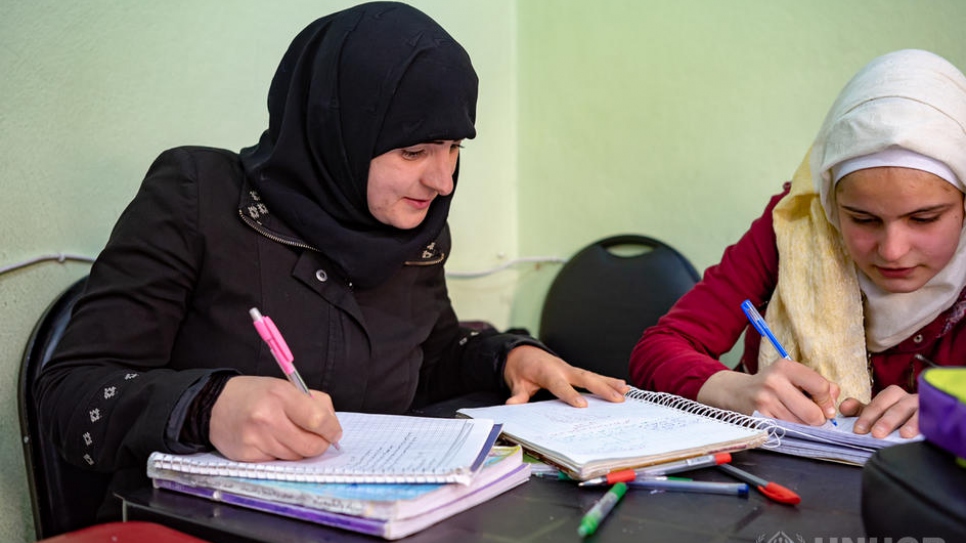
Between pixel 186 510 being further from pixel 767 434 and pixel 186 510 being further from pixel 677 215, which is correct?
pixel 677 215

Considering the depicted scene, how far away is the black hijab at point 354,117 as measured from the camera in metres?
1.07

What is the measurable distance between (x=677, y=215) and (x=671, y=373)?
2.87ft

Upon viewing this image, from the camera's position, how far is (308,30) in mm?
1159

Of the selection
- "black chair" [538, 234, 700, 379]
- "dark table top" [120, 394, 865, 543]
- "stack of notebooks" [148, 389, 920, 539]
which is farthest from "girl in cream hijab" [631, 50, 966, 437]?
"black chair" [538, 234, 700, 379]

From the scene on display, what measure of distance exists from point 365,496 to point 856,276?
102 centimetres

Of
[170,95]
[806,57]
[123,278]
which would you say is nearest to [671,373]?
[123,278]

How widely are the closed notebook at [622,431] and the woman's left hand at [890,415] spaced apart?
12 centimetres

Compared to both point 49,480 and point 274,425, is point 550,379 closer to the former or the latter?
point 274,425

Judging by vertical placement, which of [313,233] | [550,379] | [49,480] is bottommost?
[49,480]

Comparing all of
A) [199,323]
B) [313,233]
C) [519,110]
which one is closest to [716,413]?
[313,233]

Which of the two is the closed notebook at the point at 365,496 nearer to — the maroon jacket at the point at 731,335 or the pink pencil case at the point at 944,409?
the pink pencil case at the point at 944,409

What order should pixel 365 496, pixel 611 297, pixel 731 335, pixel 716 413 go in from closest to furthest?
1. pixel 365 496
2. pixel 716 413
3. pixel 731 335
4. pixel 611 297

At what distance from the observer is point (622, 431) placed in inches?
34.5

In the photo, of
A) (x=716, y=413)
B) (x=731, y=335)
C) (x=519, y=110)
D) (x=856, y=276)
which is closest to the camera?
(x=716, y=413)
